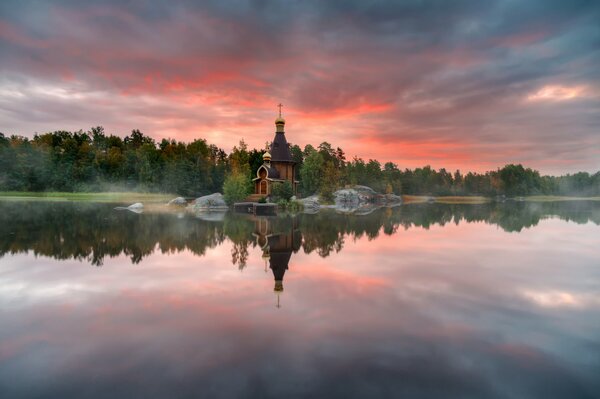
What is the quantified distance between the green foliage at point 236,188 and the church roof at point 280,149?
712 centimetres

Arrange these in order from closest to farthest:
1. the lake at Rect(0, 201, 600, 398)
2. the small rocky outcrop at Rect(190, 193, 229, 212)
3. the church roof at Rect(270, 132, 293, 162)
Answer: the lake at Rect(0, 201, 600, 398) → the small rocky outcrop at Rect(190, 193, 229, 212) → the church roof at Rect(270, 132, 293, 162)

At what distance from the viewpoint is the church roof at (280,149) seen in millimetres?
55938

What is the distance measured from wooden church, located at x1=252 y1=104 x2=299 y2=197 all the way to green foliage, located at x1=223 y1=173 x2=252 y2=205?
9.35 ft

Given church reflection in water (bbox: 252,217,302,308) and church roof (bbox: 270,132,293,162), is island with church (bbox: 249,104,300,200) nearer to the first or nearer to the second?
church roof (bbox: 270,132,293,162)

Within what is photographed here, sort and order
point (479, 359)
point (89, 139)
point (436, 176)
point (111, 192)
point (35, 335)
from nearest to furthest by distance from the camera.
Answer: point (479, 359) → point (35, 335) → point (111, 192) → point (89, 139) → point (436, 176)

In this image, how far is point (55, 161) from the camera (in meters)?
72.6

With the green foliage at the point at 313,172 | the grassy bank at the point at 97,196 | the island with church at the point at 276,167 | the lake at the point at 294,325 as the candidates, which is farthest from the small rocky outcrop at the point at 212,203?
the lake at the point at 294,325

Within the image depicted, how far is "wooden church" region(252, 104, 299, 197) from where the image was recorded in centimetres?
5344

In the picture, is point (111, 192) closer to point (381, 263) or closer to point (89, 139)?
point (89, 139)

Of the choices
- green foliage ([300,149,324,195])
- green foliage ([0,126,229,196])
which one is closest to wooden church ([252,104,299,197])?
green foliage ([300,149,324,195])

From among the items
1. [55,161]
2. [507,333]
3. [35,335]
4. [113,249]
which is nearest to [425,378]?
[507,333]

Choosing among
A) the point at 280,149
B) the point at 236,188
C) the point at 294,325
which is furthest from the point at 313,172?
the point at 294,325

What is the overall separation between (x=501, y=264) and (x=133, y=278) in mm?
14327

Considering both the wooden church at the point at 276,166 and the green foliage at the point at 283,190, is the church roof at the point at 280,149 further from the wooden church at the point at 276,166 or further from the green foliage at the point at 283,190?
the green foliage at the point at 283,190
